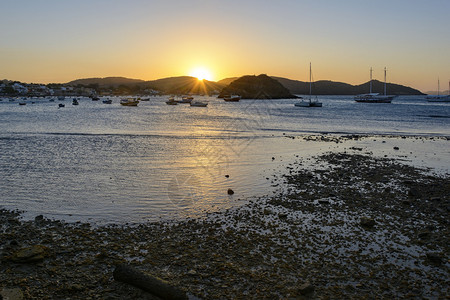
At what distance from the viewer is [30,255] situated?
8375 mm

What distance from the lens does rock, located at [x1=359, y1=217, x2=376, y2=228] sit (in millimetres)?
10898

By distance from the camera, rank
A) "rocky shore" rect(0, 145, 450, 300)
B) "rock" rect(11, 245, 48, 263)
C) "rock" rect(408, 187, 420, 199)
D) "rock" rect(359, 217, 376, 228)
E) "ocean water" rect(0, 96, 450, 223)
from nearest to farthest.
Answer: "rocky shore" rect(0, 145, 450, 300) → "rock" rect(11, 245, 48, 263) → "rock" rect(359, 217, 376, 228) → "ocean water" rect(0, 96, 450, 223) → "rock" rect(408, 187, 420, 199)

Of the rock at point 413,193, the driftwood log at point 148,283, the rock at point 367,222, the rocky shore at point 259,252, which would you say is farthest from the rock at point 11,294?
the rock at point 413,193

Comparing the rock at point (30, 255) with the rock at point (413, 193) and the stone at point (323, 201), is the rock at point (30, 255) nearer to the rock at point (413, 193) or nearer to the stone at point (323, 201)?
the stone at point (323, 201)

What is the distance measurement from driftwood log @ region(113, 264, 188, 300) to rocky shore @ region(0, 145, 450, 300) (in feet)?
0.54

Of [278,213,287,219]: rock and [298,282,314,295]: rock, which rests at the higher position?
[278,213,287,219]: rock

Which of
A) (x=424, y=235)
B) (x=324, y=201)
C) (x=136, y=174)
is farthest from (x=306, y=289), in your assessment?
(x=136, y=174)

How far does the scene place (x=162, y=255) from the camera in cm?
877

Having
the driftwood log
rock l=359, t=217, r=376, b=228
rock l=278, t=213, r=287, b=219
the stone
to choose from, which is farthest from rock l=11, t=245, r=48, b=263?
the stone

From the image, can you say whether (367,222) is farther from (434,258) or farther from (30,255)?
(30,255)

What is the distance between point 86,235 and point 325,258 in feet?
22.7

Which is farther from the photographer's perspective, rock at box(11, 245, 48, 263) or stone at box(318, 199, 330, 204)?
stone at box(318, 199, 330, 204)

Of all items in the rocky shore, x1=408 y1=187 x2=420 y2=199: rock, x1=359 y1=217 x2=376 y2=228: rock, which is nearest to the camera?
the rocky shore

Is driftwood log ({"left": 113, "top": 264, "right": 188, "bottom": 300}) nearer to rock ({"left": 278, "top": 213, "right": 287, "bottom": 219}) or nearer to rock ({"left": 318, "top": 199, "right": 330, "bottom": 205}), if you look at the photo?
rock ({"left": 278, "top": 213, "right": 287, "bottom": 219})
